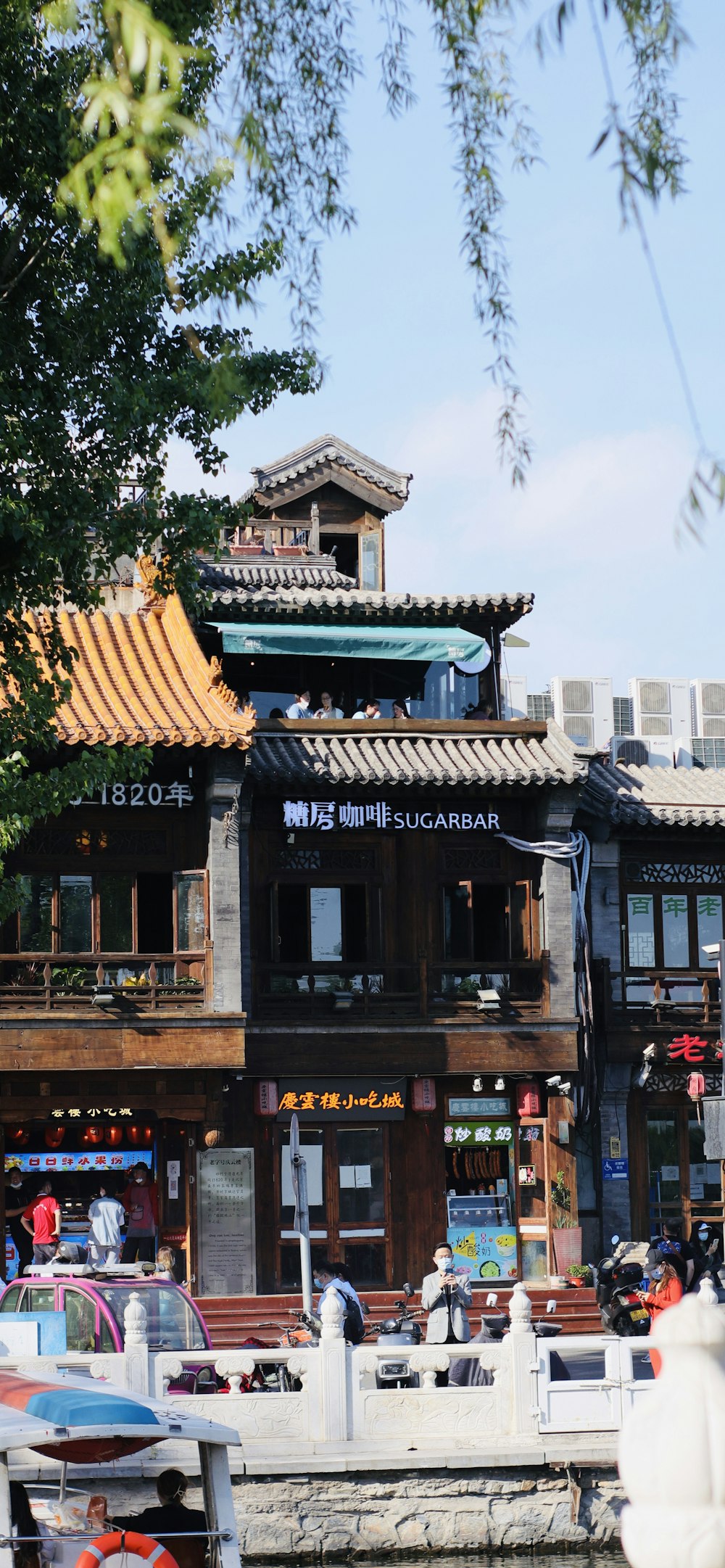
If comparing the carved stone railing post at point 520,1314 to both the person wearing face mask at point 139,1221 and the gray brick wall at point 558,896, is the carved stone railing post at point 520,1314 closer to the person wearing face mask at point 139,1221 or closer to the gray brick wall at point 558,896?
the person wearing face mask at point 139,1221

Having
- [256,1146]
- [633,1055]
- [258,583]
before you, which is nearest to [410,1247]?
[256,1146]

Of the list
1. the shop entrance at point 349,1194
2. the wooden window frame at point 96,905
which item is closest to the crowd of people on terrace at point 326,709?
the wooden window frame at point 96,905

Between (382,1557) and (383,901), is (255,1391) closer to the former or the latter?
(382,1557)

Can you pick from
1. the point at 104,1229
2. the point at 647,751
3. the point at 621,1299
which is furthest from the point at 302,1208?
the point at 647,751

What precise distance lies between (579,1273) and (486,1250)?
1273mm

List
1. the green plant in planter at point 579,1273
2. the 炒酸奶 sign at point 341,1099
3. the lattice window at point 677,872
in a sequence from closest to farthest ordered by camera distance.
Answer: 1. the green plant in planter at point 579,1273
2. the 炒酸奶 sign at point 341,1099
3. the lattice window at point 677,872

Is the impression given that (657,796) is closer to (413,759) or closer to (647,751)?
(647,751)

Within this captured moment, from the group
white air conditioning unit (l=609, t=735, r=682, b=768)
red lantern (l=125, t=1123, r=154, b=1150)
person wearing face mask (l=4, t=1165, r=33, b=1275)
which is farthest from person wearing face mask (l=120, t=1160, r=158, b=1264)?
white air conditioning unit (l=609, t=735, r=682, b=768)

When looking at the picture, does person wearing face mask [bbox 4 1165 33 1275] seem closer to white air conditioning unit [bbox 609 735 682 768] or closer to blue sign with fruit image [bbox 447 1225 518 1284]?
blue sign with fruit image [bbox 447 1225 518 1284]

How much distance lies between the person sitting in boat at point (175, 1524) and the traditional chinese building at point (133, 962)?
13862 millimetres

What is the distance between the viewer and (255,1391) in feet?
50.9

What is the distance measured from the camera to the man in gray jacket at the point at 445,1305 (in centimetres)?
1670

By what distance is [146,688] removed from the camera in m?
25.6

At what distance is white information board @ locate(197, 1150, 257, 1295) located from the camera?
24594 mm
